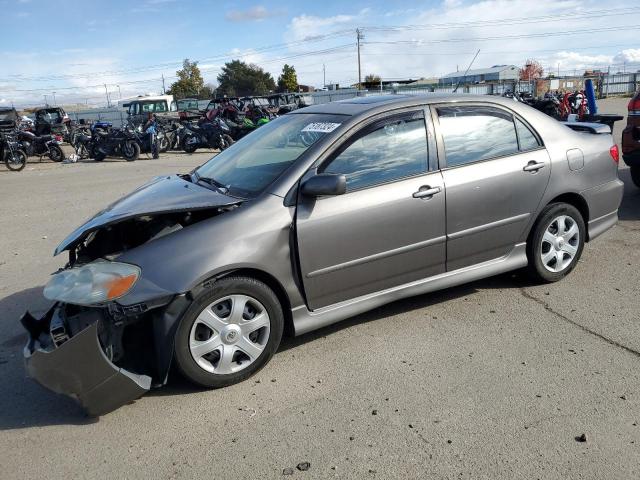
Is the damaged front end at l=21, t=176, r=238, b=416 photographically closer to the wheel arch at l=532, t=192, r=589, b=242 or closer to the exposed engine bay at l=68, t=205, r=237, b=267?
the exposed engine bay at l=68, t=205, r=237, b=267

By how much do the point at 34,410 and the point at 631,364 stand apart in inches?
141

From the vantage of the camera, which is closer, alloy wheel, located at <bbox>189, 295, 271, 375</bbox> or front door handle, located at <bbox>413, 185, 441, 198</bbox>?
alloy wheel, located at <bbox>189, 295, 271, 375</bbox>

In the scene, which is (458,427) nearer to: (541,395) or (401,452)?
(401,452)

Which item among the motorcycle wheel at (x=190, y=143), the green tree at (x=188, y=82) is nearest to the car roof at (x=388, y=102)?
the motorcycle wheel at (x=190, y=143)

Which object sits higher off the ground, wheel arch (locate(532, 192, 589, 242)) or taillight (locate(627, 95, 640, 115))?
taillight (locate(627, 95, 640, 115))

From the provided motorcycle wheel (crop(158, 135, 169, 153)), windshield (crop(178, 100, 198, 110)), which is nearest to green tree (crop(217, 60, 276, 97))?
windshield (crop(178, 100, 198, 110))

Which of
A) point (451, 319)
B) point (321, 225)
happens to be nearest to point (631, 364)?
point (451, 319)

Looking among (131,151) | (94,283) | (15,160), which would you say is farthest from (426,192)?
(15,160)

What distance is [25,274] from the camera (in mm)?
5465

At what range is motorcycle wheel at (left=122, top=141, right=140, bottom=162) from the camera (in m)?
17.2

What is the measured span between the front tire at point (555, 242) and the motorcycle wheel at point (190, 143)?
611 inches

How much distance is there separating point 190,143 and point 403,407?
1663 cm

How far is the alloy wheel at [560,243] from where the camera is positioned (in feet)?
14.5

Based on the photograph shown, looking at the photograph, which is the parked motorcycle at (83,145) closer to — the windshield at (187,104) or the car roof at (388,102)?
the car roof at (388,102)
